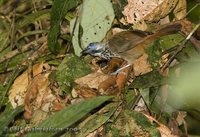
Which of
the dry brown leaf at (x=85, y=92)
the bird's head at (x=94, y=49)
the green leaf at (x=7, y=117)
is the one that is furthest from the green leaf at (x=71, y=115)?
the bird's head at (x=94, y=49)

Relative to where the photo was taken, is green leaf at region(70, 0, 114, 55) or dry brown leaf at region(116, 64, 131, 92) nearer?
dry brown leaf at region(116, 64, 131, 92)

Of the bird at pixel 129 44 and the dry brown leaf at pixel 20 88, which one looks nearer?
the bird at pixel 129 44

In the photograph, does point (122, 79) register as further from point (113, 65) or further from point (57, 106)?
point (57, 106)

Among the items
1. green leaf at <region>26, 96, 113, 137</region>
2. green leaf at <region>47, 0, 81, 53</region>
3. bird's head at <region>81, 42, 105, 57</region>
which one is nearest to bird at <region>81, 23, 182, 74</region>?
bird's head at <region>81, 42, 105, 57</region>

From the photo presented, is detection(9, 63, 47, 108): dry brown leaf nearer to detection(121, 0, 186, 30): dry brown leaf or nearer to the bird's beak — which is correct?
the bird's beak

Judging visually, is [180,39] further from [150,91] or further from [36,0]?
[36,0]

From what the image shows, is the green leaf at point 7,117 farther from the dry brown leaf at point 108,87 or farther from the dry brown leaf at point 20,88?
the dry brown leaf at point 108,87
